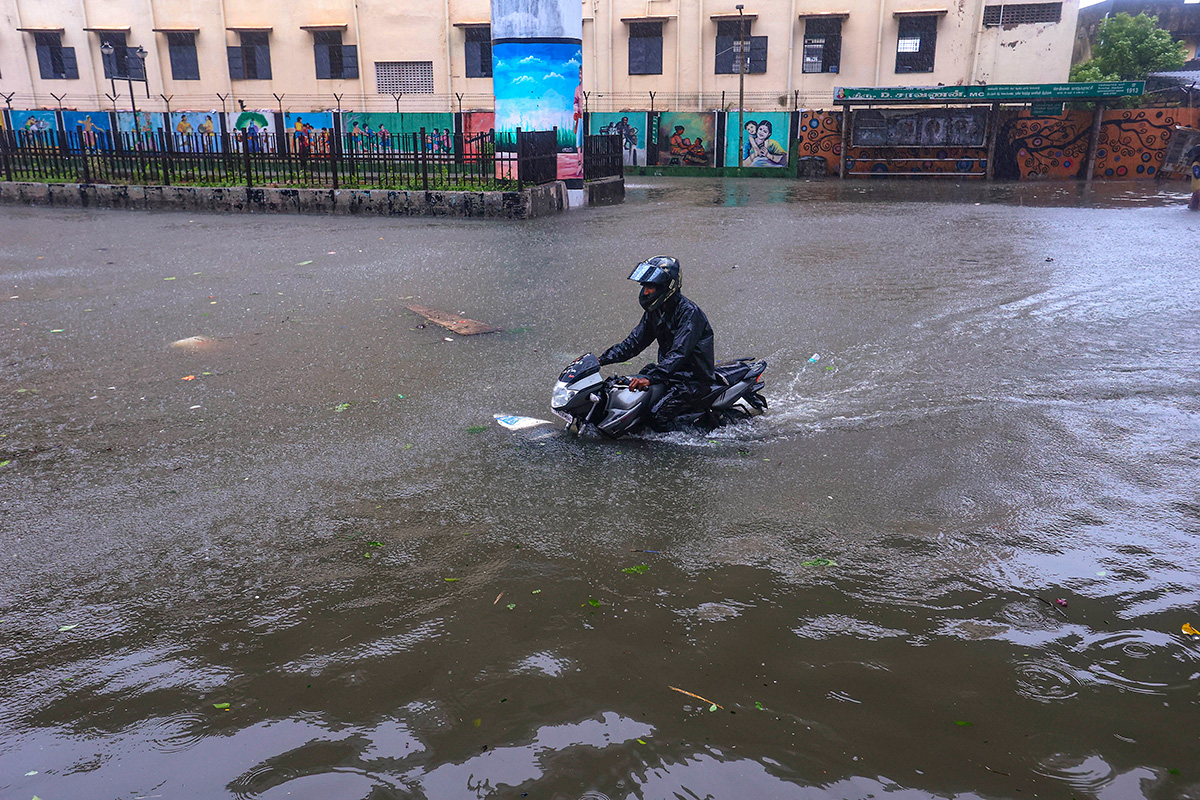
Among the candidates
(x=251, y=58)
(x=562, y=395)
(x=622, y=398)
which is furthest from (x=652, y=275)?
(x=251, y=58)

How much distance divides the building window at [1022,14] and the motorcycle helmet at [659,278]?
105 ft

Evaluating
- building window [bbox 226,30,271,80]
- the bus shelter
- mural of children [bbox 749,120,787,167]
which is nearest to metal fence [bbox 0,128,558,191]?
the bus shelter

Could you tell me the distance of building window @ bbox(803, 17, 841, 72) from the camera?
31891 millimetres

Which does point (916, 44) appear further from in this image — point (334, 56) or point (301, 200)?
point (301, 200)

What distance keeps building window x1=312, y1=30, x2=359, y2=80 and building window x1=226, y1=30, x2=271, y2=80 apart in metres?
2.14

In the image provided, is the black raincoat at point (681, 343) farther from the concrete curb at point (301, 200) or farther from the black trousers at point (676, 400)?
the concrete curb at point (301, 200)

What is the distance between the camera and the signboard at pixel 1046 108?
27.7 metres

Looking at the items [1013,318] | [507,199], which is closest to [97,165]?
[507,199]

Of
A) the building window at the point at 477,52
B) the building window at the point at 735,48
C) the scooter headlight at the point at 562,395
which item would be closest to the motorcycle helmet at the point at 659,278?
the scooter headlight at the point at 562,395

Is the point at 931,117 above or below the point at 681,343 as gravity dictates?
above

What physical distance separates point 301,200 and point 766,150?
61.2 ft

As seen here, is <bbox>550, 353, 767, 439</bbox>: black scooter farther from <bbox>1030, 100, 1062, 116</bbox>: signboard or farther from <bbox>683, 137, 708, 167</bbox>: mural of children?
<bbox>1030, 100, 1062, 116</bbox>: signboard

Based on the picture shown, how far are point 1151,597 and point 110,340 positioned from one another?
778cm

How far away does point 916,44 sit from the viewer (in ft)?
104
